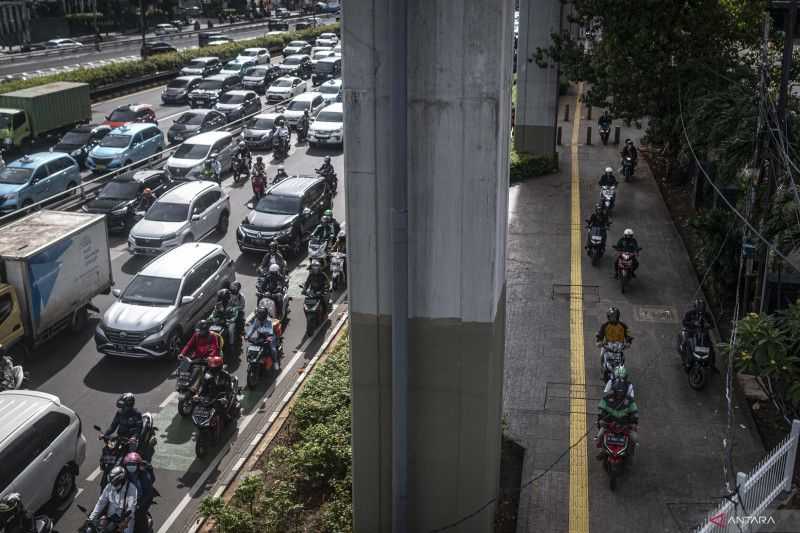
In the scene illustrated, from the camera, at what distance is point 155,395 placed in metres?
16.2

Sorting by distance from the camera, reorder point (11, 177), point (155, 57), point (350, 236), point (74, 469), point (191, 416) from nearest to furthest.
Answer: point (350, 236)
point (74, 469)
point (191, 416)
point (11, 177)
point (155, 57)

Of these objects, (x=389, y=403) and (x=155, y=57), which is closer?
(x=389, y=403)

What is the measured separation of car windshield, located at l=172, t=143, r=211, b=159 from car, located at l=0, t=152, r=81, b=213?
3.62 metres

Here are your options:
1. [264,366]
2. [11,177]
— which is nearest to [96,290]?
[264,366]

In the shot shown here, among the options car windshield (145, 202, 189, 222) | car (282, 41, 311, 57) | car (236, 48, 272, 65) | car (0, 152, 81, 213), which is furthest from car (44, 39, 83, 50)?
car windshield (145, 202, 189, 222)

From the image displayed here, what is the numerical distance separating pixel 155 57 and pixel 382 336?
160 ft

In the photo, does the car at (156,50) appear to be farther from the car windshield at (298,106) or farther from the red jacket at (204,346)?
the red jacket at (204,346)

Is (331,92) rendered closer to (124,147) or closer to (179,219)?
(124,147)

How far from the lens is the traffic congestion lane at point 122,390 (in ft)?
44.4

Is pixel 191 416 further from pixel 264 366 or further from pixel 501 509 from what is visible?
pixel 501 509

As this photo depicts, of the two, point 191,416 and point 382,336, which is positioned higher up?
point 382,336

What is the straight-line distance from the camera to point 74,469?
13242mm

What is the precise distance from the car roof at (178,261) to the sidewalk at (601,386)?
701 cm

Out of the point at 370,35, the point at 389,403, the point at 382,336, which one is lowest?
the point at 389,403
